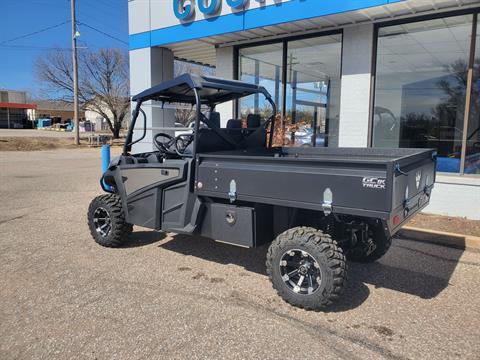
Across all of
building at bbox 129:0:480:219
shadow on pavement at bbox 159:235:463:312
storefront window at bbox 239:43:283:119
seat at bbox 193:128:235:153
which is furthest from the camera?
storefront window at bbox 239:43:283:119

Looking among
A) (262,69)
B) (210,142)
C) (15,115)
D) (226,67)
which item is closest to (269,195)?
(210,142)

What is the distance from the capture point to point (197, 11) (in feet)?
30.0

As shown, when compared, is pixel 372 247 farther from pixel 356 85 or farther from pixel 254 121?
pixel 356 85

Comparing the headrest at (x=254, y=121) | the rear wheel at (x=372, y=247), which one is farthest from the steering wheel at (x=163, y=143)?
the rear wheel at (x=372, y=247)

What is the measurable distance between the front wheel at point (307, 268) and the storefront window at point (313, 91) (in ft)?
17.7

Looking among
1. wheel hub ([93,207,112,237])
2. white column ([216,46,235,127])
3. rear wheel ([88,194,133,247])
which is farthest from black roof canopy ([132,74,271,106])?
white column ([216,46,235,127])

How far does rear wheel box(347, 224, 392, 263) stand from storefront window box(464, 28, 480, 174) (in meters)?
3.54

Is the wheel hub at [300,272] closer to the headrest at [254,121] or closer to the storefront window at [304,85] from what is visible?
the headrest at [254,121]

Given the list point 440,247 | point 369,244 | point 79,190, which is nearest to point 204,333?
point 369,244

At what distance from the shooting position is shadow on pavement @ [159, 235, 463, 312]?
409 cm

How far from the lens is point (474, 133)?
23.7ft

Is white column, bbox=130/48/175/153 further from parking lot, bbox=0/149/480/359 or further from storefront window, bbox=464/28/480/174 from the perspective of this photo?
storefront window, bbox=464/28/480/174

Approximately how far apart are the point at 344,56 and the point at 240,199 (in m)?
5.23

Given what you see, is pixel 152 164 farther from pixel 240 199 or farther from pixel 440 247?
pixel 440 247
